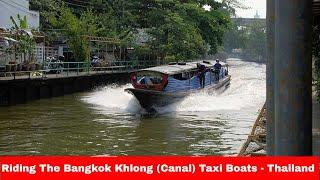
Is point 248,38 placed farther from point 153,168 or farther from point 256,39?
point 153,168

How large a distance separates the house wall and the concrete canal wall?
6443mm

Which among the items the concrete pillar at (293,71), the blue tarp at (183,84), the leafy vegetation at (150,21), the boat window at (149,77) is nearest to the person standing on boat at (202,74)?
the blue tarp at (183,84)

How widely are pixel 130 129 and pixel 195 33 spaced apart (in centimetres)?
3035

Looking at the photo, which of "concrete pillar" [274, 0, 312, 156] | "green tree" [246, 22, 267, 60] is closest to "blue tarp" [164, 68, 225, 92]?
"concrete pillar" [274, 0, 312, 156]

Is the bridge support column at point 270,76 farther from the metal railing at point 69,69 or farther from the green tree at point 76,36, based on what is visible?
the green tree at point 76,36

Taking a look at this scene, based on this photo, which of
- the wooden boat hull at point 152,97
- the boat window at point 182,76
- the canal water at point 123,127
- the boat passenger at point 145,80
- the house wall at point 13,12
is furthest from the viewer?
the house wall at point 13,12

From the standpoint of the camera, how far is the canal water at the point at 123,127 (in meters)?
14.9

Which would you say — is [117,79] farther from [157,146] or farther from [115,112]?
[157,146]

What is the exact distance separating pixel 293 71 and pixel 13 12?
3598cm

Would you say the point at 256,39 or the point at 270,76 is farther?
the point at 256,39

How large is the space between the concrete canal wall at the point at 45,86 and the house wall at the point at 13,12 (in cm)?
644

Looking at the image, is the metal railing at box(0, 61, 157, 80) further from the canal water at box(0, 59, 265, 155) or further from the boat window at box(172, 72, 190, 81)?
the boat window at box(172, 72, 190, 81)

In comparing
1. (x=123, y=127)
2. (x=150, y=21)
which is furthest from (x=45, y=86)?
(x=150, y=21)

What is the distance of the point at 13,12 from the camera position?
36500 millimetres
